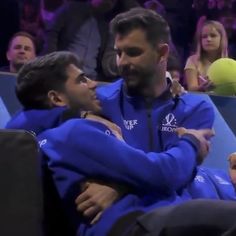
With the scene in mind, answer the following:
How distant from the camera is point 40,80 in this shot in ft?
5.34

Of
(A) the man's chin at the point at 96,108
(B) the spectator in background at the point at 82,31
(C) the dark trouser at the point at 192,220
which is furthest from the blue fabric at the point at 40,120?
(B) the spectator in background at the point at 82,31

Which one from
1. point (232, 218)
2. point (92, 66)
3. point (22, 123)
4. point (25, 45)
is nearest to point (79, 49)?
point (92, 66)

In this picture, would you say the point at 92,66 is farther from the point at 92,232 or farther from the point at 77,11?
the point at 92,232

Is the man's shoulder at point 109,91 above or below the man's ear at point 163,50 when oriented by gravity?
below

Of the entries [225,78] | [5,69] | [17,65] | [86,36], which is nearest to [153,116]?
[225,78]

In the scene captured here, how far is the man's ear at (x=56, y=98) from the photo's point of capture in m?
1.63

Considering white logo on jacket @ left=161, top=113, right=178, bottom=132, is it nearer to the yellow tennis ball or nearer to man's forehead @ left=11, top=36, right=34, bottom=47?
the yellow tennis ball

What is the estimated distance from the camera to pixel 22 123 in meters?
1.64

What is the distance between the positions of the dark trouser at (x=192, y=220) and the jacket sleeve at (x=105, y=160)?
18 centimetres

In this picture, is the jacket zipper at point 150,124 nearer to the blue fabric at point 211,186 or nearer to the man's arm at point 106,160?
the blue fabric at point 211,186

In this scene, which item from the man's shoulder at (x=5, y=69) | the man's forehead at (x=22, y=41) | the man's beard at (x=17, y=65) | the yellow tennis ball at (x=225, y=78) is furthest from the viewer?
the man's shoulder at (x=5, y=69)

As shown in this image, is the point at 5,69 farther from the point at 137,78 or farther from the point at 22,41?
the point at 137,78

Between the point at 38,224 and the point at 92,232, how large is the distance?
0.12 m

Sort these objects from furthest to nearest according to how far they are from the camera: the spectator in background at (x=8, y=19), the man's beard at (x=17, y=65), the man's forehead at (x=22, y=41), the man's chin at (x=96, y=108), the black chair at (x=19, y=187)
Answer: the spectator in background at (x=8, y=19), the man's forehead at (x=22, y=41), the man's beard at (x=17, y=65), the man's chin at (x=96, y=108), the black chair at (x=19, y=187)
